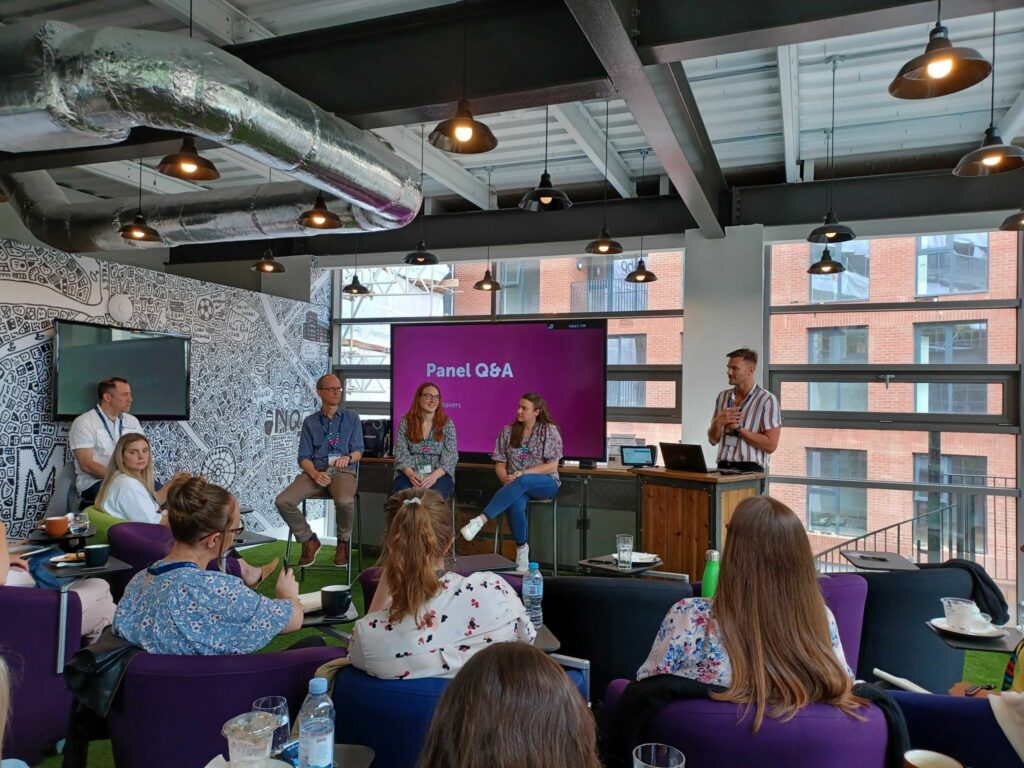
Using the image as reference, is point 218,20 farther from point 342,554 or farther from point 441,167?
point 342,554

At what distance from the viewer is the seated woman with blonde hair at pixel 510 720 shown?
2.77 feet

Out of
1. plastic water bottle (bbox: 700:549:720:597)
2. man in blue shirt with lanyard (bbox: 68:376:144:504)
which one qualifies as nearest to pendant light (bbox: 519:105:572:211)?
plastic water bottle (bbox: 700:549:720:597)

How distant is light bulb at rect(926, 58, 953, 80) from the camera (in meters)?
2.39

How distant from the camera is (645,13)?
10.5ft

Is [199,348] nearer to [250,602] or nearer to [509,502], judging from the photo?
[509,502]

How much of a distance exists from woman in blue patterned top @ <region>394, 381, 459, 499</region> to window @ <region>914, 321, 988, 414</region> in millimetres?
4097

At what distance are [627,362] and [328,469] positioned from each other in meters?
3.26

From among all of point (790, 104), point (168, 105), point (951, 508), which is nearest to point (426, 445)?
point (168, 105)

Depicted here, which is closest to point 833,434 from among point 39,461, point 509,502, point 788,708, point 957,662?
point 509,502

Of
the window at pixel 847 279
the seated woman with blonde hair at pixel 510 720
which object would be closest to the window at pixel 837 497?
the window at pixel 847 279

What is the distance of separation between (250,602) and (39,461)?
177 inches

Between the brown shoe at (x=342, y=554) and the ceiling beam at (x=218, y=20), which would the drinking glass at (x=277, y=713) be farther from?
the brown shoe at (x=342, y=554)

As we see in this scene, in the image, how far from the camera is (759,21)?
305 cm

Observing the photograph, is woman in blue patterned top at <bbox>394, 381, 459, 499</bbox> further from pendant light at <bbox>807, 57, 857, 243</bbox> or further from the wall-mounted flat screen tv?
pendant light at <bbox>807, 57, 857, 243</bbox>
